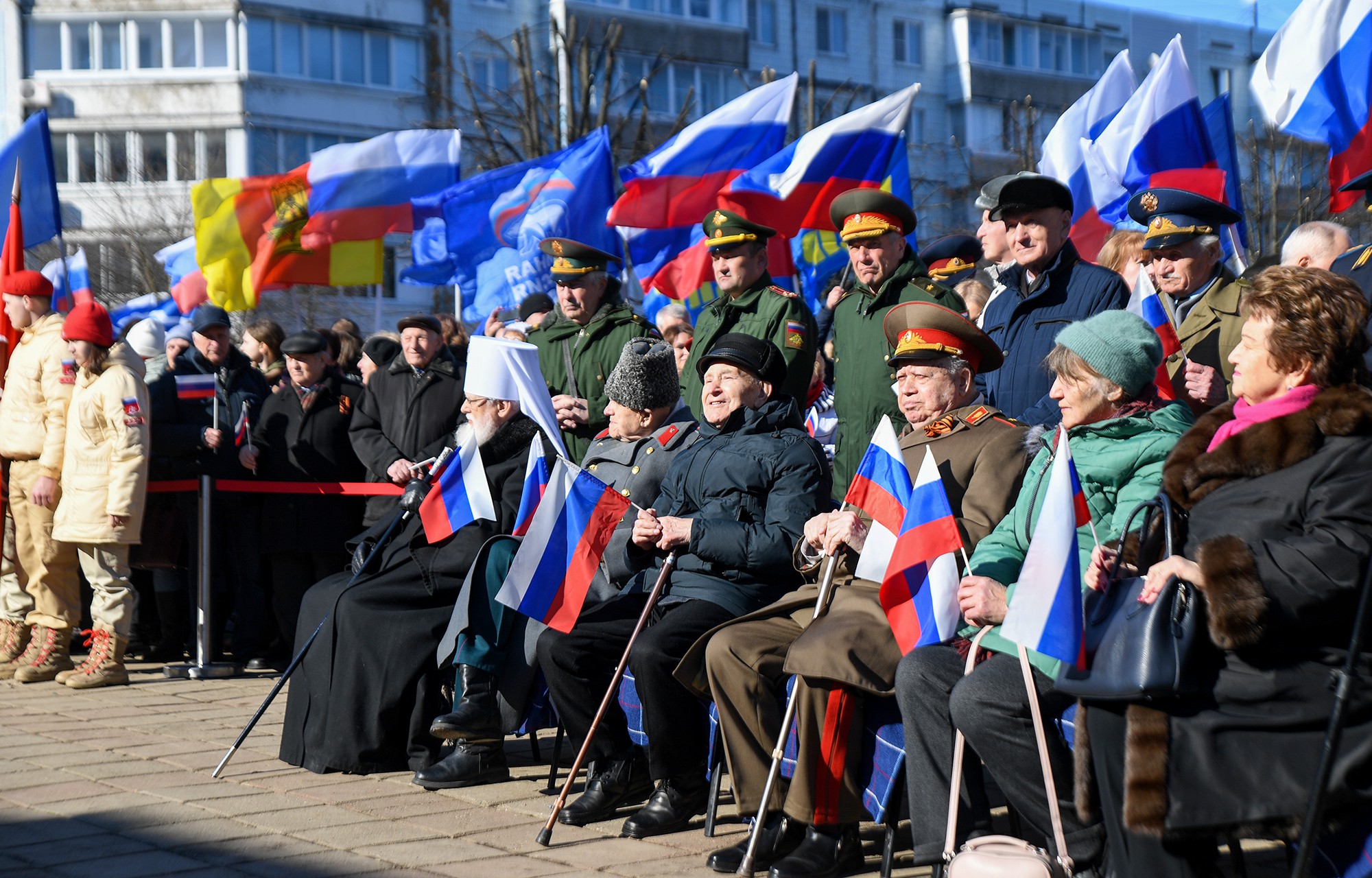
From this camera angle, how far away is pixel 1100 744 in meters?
4.09

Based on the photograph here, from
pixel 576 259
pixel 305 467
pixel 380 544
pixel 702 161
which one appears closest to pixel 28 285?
pixel 305 467

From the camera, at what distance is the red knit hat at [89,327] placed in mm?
9109

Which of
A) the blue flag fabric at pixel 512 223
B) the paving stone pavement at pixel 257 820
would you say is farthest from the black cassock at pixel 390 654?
the blue flag fabric at pixel 512 223

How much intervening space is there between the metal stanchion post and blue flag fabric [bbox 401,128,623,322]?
2.83m

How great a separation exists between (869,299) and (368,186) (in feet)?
19.9

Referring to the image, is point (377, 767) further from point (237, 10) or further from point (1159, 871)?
point (237, 10)

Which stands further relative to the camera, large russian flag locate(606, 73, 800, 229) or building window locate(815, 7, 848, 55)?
building window locate(815, 7, 848, 55)

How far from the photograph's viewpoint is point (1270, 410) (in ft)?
13.6

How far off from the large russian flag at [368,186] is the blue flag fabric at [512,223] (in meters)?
0.19

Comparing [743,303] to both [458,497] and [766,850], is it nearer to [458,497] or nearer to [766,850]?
[458,497]

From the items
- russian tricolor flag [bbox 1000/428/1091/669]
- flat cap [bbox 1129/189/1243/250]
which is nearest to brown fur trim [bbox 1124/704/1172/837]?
russian tricolor flag [bbox 1000/428/1091/669]

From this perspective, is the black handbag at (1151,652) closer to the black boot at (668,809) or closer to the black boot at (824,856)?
the black boot at (824,856)

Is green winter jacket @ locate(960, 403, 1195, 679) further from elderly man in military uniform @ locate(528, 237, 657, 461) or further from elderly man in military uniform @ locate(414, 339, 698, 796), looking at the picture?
elderly man in military uniform @ locate(528, 237, 657, 461)

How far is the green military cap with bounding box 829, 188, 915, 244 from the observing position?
695 cm
